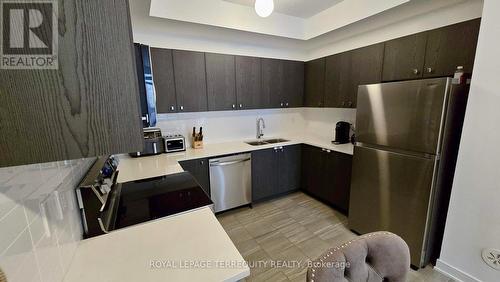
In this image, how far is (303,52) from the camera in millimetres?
3625

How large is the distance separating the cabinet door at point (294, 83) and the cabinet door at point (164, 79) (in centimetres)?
169

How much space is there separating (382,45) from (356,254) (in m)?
2.33

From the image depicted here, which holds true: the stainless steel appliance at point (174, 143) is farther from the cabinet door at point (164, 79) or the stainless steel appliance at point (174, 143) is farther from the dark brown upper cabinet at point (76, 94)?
the dark brown upper cabinet at point (76, 94)

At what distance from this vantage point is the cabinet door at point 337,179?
101 inches

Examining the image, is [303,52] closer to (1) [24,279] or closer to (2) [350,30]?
(2) [350,30]

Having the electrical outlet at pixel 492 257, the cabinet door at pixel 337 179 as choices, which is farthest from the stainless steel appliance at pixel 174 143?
the electrical outlet at pixel 492 257

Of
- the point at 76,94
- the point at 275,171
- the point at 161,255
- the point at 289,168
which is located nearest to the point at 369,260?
the point at 161,255

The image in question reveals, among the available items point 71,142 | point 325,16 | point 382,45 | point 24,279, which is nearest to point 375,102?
point 382,45

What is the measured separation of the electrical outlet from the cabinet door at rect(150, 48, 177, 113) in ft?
10.4

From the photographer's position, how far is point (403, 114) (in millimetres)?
1796

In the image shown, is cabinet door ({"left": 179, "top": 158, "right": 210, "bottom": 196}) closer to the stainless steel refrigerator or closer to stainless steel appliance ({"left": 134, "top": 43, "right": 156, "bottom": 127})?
stainless steel appliance ({"left": 134, "top": 43, "right": 156, "bottom": 127})

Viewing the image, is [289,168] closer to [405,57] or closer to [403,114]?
[403,114]

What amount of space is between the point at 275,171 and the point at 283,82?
4.54 ft

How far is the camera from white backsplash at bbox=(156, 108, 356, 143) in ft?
9.53
